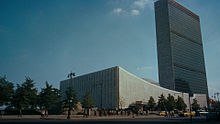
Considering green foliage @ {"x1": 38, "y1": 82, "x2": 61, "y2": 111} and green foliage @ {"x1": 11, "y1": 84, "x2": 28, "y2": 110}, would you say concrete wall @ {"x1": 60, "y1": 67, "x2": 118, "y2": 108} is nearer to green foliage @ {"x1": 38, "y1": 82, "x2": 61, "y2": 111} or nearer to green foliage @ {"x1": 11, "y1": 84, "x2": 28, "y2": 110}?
green foliage @ {"x1": 38, "y1": 82, "x2": 61, "y2": 111}

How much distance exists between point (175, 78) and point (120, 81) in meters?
87.6

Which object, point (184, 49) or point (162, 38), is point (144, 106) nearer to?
point (162, 38)

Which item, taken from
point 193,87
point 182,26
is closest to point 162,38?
point 182,26

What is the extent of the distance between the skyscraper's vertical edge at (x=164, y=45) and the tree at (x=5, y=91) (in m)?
137

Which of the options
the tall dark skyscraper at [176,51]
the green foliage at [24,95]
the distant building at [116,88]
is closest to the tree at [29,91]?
the green foliage at [24,95]

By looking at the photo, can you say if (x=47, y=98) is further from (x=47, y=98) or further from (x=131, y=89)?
(x=131, y=89)

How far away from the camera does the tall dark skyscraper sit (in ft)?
546

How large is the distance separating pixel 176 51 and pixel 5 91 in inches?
6019

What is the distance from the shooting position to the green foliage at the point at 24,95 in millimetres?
46781

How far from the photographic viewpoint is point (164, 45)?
173000 mm

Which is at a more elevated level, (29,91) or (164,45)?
(164,45)

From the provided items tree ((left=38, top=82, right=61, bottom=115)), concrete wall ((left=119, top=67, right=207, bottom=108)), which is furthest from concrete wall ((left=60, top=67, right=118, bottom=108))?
tree ((left=38, top=82, right=61, bottom=115))

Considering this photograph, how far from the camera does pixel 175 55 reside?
560 ft

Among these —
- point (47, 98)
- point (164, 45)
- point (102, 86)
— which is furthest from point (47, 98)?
point (164, 45)
